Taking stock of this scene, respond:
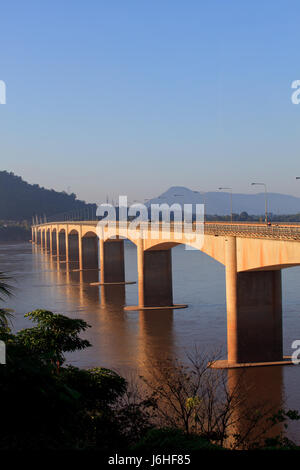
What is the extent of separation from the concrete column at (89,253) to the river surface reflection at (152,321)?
9982 millimetres

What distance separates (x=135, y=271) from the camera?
9419 centimetres

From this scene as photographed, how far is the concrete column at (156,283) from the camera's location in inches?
2148

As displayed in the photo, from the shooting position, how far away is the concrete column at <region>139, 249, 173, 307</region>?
2148 inches

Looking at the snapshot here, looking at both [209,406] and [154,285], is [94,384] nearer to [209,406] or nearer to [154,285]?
[209,406]

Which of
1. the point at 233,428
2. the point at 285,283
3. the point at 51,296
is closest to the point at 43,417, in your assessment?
the point at 233,428

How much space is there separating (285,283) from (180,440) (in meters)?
60.9

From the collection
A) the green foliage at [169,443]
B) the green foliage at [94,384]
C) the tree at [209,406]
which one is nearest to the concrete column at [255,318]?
the tree at [209,406]

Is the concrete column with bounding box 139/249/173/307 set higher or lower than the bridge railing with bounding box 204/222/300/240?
lower

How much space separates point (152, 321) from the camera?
47.6 meters

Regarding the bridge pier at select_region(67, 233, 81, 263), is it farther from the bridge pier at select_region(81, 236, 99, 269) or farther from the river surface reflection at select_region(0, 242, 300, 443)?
the river surface reflection at select_region(0, 242, 300, 443)

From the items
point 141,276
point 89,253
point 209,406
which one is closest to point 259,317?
point 209,406

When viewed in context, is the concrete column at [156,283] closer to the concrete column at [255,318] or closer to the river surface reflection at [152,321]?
the river surface reflection at [152,321]

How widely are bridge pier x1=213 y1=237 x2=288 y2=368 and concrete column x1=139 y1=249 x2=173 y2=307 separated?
2253 centimetres

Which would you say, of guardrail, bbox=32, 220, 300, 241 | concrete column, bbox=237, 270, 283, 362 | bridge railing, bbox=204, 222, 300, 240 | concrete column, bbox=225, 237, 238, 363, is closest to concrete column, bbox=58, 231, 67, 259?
guardrail, bbox=32, 220, 300, 241
